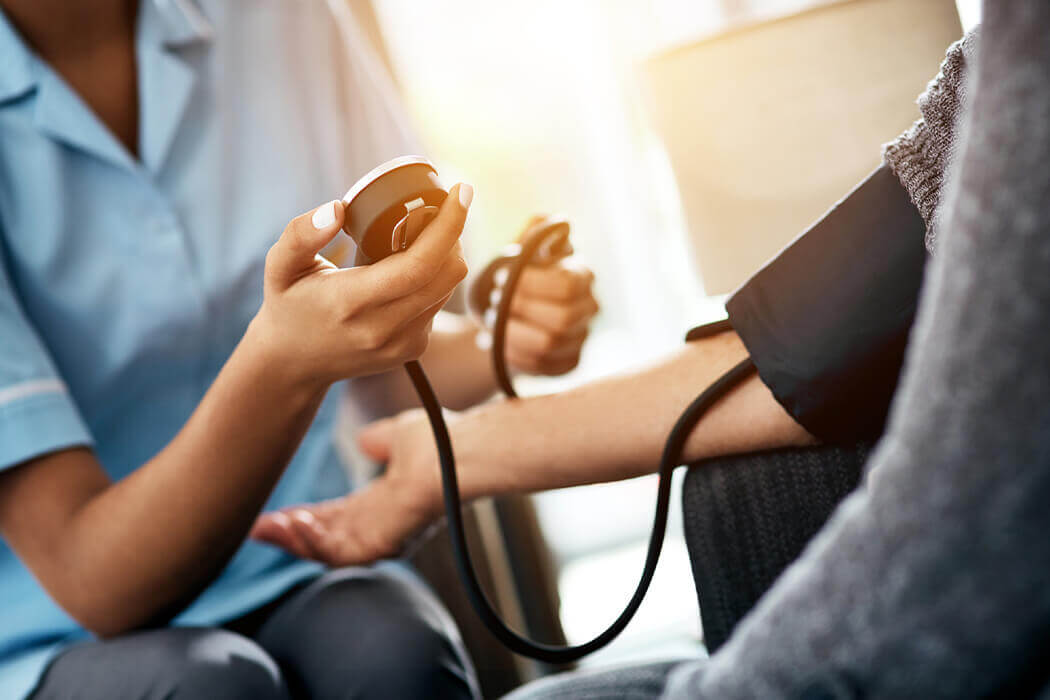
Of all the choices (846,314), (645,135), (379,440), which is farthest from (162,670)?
(645,135)

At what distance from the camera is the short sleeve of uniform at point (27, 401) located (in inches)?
21.6

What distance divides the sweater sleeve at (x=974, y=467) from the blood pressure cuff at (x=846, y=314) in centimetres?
23

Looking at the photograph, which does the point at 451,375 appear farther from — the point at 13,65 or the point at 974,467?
the point at 974,467

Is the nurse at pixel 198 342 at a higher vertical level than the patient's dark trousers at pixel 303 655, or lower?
higher

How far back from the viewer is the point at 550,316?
2.28ft

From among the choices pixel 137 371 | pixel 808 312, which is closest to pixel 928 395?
pixel 808 312

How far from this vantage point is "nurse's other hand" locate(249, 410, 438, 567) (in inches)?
25.3

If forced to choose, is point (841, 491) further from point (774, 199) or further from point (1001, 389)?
point (774, 199)

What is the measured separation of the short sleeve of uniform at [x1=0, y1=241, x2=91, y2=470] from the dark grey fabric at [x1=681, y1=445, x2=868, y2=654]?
43 cm

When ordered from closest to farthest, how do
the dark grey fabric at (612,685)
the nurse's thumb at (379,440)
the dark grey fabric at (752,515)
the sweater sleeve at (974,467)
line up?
the sweater sleeve at (974,467)
the dark grey fabric at (612,685)
the dark grey fabric at (752,515)
the nurse's thumb at (379,440)

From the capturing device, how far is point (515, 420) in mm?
604

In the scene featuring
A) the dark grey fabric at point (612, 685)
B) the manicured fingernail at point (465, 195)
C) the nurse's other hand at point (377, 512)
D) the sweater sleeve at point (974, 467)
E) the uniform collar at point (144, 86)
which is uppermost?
the uniform collar at point (144, 86)

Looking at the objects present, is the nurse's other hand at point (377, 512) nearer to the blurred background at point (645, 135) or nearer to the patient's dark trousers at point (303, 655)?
the patient's dark trousers at point (303, 655)

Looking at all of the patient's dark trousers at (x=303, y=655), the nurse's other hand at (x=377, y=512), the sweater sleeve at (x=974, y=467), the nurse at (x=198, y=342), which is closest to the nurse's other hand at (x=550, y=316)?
the nurse at (x=198, y=342)
